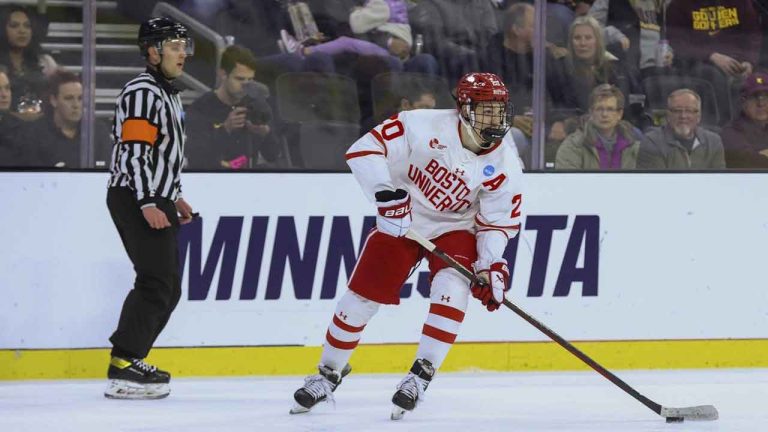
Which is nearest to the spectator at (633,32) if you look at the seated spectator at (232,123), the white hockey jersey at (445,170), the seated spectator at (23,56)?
the seated spectator at (232,123)

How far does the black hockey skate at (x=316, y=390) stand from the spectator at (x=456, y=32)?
1.54 meters

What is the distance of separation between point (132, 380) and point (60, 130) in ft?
3.23

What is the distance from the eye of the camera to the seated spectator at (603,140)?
5.37m

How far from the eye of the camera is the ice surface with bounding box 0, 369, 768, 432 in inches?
159

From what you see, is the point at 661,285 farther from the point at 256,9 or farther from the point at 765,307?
the point at 256,9

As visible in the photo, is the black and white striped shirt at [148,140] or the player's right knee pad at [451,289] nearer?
the player's right knee pad at [451,289]

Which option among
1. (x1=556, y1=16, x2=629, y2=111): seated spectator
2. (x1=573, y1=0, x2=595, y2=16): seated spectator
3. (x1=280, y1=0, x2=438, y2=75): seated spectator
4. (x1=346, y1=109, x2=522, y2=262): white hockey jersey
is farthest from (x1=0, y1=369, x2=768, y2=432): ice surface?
(x1=573, y1=0, x2=595, y2=16): seated spectator

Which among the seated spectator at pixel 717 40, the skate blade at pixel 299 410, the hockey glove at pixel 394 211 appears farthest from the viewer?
the seated spectator at pixel 717 40

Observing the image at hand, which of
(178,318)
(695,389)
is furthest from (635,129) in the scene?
(178,318)

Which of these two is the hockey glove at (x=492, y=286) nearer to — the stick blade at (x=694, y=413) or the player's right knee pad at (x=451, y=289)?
the player's right knee pad at (x=451, y=289)

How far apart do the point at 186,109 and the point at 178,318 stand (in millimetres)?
732

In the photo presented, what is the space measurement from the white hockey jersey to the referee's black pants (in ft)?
2.33

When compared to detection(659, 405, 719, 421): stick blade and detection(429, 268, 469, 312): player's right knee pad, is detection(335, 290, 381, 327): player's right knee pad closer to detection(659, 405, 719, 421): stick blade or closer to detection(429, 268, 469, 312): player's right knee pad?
detection(429, 268, 469, 312): player's right knee pad

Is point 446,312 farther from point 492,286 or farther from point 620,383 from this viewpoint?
point 620,383
